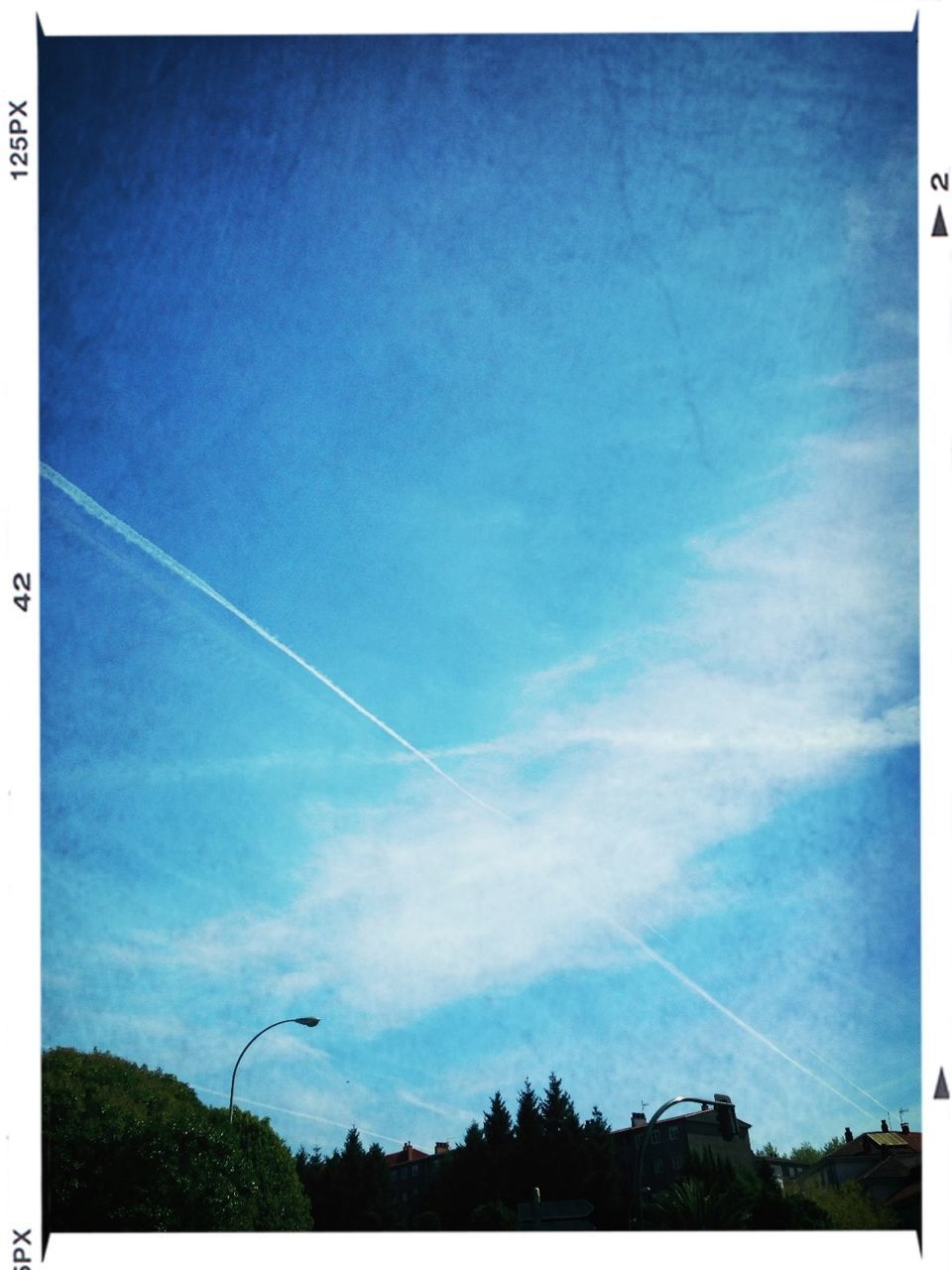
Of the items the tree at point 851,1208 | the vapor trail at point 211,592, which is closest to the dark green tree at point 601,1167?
the tree at point 851,1208

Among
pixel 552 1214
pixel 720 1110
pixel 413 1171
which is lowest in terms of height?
pixel 552 1214

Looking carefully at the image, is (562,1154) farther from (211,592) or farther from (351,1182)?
(211,592)

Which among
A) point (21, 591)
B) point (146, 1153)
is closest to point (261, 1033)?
point (146, 1153)

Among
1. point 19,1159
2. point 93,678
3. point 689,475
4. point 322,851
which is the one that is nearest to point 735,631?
point 689,475

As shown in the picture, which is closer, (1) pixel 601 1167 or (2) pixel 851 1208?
(2) pixel 851 1208

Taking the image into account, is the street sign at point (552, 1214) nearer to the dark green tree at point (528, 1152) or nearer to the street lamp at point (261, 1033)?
the dark green tree at point (528, 1152)

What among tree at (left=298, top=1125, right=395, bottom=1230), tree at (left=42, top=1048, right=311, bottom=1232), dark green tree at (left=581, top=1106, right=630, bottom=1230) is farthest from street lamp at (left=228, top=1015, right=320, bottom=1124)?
dark green tree at (left=581, top=1106, right=630, bottom=1230)

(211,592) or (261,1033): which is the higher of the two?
(211,592)
